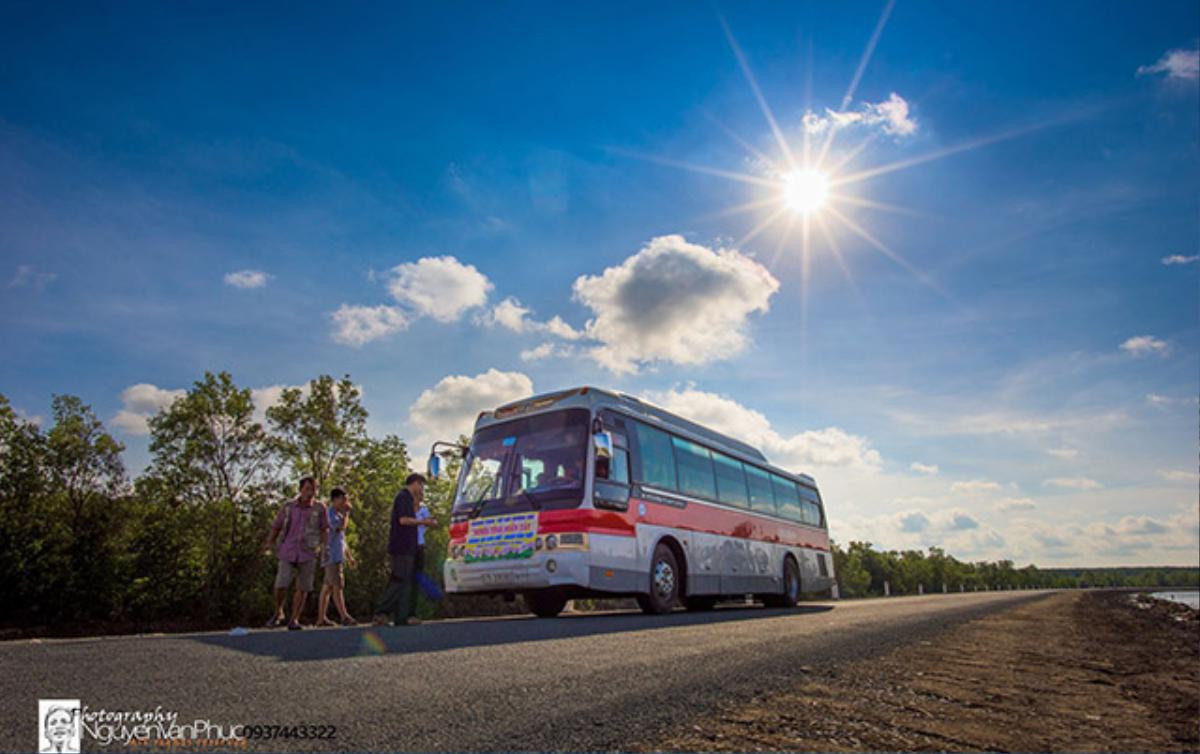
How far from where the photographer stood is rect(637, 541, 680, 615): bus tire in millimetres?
11016

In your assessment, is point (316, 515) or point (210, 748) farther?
point (316, 515)

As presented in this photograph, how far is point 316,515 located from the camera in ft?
30.2

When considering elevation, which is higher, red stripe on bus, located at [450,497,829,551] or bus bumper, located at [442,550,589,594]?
red stripe on bus, located at [450,497,829,551]

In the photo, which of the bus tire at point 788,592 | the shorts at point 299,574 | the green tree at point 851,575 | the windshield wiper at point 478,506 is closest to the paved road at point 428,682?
the shorts at point 299,574

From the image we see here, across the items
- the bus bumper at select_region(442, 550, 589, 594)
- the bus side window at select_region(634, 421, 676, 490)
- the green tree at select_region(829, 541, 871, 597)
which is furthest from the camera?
the green tree at select_region(829, 541, 871, 597)

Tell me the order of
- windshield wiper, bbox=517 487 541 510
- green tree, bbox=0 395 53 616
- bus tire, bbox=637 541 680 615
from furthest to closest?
green tree, bbox=0 395 53 616, bus tire, bbox=637 541 680 615, windshield wiper, bbox=517 487 541 510

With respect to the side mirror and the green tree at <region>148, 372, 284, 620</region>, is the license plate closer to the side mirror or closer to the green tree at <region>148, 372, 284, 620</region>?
the side mirror

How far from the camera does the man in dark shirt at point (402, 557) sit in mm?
9281

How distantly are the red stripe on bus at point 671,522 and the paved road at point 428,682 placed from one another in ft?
12.2

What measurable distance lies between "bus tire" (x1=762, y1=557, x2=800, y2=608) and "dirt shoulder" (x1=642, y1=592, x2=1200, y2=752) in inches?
414

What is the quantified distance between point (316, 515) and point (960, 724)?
8084 mm

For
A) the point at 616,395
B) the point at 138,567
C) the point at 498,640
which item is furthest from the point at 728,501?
the point at 138,567

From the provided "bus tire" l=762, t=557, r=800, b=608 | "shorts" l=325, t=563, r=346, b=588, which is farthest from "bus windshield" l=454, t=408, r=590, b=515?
"bus tire" l=762, t=557, r=800, b=608

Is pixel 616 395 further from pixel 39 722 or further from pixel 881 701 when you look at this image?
pixel 39 722
